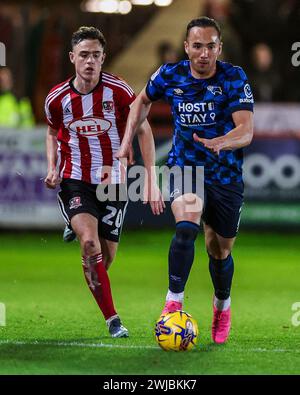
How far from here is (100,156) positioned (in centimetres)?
808

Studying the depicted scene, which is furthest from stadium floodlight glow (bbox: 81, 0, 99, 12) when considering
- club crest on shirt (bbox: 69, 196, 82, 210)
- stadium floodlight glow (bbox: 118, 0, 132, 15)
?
club crest on shirt (bbox: 69, 196, 82, 210)

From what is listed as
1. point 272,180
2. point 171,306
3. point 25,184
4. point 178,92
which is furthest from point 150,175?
point 25,184

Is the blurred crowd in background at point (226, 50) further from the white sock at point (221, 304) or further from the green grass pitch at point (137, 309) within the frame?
the white sock at point (221, 304)

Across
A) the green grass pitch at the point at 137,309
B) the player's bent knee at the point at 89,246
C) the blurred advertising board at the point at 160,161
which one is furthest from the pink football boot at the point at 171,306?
the blurred advertising board at the point at 160,161

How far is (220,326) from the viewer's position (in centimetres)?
764

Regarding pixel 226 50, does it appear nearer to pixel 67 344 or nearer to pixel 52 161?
pixel 52 161

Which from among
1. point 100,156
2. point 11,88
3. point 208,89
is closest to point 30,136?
point 11,88

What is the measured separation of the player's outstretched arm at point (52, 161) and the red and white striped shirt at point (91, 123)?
9 cm

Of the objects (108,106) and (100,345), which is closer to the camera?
(100,345)

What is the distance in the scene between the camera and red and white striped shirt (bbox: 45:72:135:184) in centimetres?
800

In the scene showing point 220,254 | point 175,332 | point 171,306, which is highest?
point 220,254

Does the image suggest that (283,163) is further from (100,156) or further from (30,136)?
(100,156)

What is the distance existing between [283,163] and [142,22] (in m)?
6.80

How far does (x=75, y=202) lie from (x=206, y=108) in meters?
1.28
